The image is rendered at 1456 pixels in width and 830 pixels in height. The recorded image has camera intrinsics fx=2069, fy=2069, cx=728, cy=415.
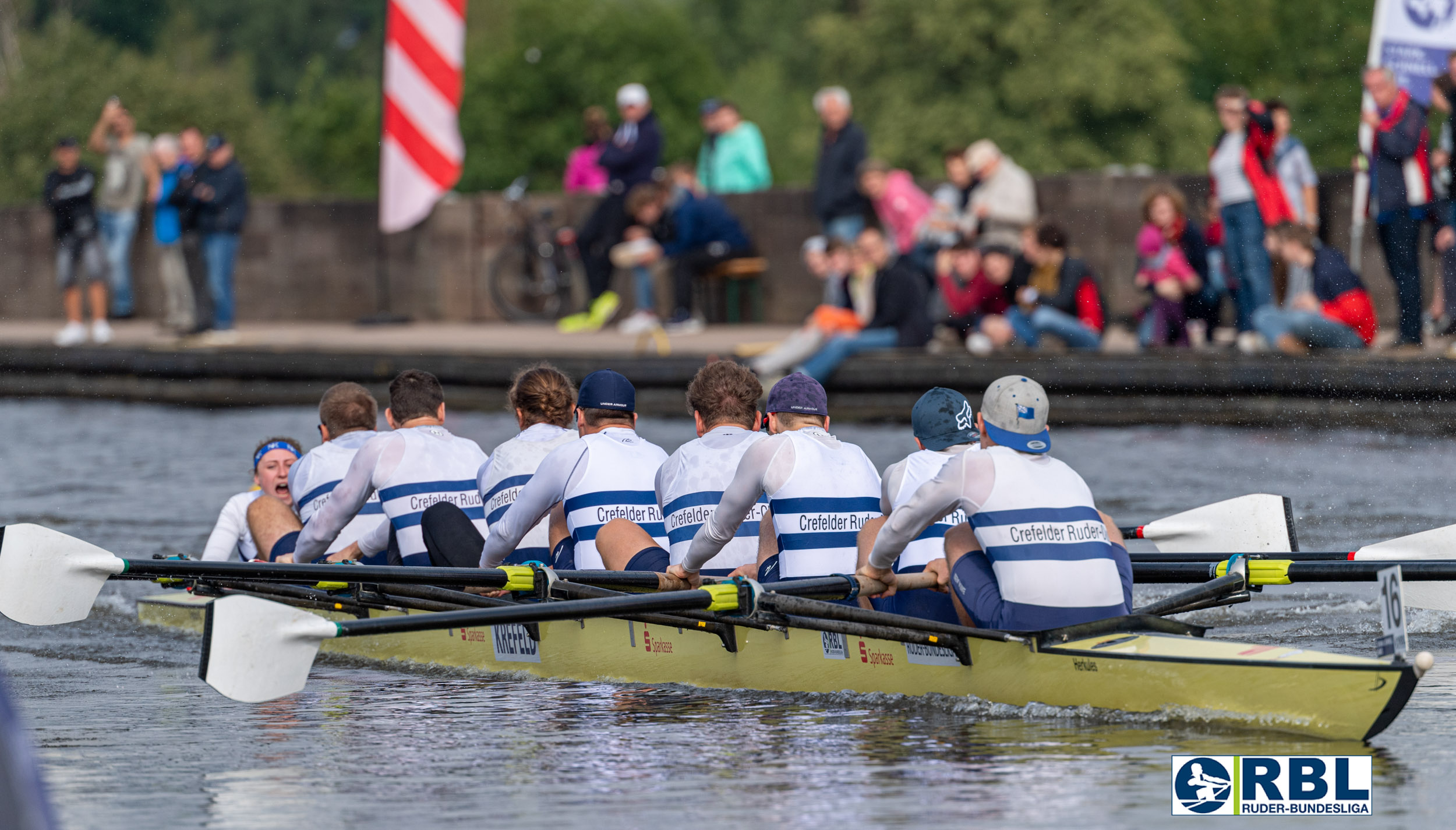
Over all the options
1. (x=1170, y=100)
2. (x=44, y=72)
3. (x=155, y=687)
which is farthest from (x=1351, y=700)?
(x=44, y=72)

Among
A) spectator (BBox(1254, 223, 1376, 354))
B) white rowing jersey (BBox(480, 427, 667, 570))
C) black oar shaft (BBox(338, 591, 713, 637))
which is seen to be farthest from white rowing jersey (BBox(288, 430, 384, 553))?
spectator (BBox(1254, 223, 1376, 354))

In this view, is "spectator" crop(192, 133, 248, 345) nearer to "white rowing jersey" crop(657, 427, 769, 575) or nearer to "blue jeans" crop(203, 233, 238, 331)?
"blue jeans" crop(203, 233, 238, 331)

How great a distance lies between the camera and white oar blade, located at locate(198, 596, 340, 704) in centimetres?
714

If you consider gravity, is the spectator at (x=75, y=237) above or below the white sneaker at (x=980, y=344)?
above

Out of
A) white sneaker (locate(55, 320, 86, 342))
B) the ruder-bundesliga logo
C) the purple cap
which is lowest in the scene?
the ruder-bundesliga logo

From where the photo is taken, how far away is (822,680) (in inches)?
312

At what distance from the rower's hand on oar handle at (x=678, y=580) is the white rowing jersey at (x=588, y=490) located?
53cm

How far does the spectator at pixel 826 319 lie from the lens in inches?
674

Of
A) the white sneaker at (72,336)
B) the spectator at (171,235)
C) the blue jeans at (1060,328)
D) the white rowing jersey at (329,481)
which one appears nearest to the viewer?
the white rowing jersey at (329,481)

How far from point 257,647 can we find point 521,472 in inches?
75.8

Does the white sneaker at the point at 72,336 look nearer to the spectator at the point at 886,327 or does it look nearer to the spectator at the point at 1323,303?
the spectator at the point at 886,327

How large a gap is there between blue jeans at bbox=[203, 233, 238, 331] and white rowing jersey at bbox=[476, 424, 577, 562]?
12.2 m

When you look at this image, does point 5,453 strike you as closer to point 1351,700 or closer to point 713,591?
point 713,591

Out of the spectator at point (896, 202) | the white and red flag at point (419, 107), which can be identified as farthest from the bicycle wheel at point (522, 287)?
the spectator at point (896, 202)
